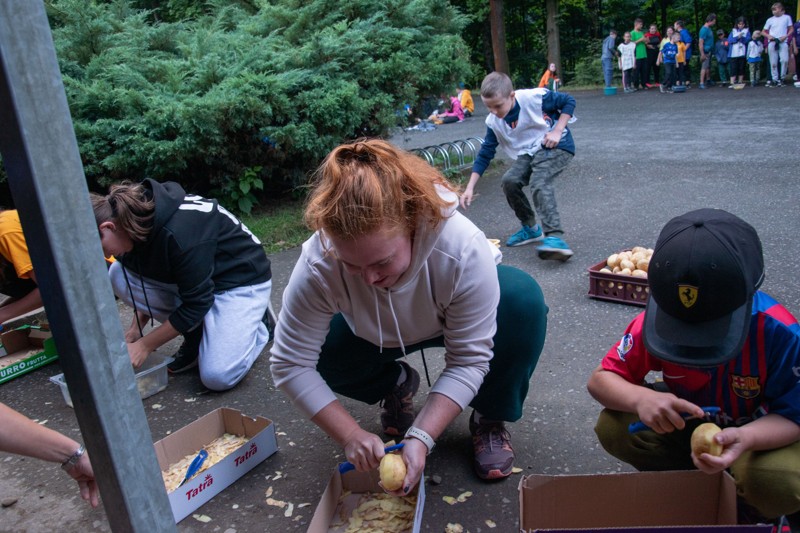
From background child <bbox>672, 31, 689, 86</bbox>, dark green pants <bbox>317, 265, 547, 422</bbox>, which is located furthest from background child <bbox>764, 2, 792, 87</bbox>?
dark green pants <bbox>317, 265, 547, 422</bbox>

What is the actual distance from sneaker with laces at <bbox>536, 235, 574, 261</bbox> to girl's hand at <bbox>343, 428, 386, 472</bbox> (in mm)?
3285

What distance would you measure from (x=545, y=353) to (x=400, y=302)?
1629mm

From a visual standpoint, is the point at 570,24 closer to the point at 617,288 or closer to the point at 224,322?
the point at 617,288

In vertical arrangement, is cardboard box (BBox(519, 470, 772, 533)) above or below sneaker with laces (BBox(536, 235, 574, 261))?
above

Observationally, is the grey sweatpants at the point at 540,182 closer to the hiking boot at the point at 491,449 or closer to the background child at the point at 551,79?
the hiking boot at the point at 491,449

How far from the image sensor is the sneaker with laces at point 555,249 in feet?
16.7

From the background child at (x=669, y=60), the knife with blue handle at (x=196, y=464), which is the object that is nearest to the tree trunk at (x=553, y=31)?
the background child at (x=669, y=60)

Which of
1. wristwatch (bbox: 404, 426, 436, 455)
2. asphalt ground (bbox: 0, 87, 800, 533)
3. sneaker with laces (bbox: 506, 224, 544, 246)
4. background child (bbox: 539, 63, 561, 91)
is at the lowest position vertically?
asphalt ground (bbox: 0, 87, 800, 533)

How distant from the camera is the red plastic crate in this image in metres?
4.07

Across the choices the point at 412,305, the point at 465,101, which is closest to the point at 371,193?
the point at 412,305

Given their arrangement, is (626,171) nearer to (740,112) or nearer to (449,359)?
(740,112)

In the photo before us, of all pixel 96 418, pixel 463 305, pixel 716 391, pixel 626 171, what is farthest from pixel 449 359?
pixel 626 171

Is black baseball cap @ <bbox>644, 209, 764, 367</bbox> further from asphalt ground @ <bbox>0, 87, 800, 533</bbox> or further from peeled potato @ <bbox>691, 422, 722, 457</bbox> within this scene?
asphalt ground @ <bbox>0, 87, 800, 533</bbox>

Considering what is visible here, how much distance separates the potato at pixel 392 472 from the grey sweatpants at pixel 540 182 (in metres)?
3.52
